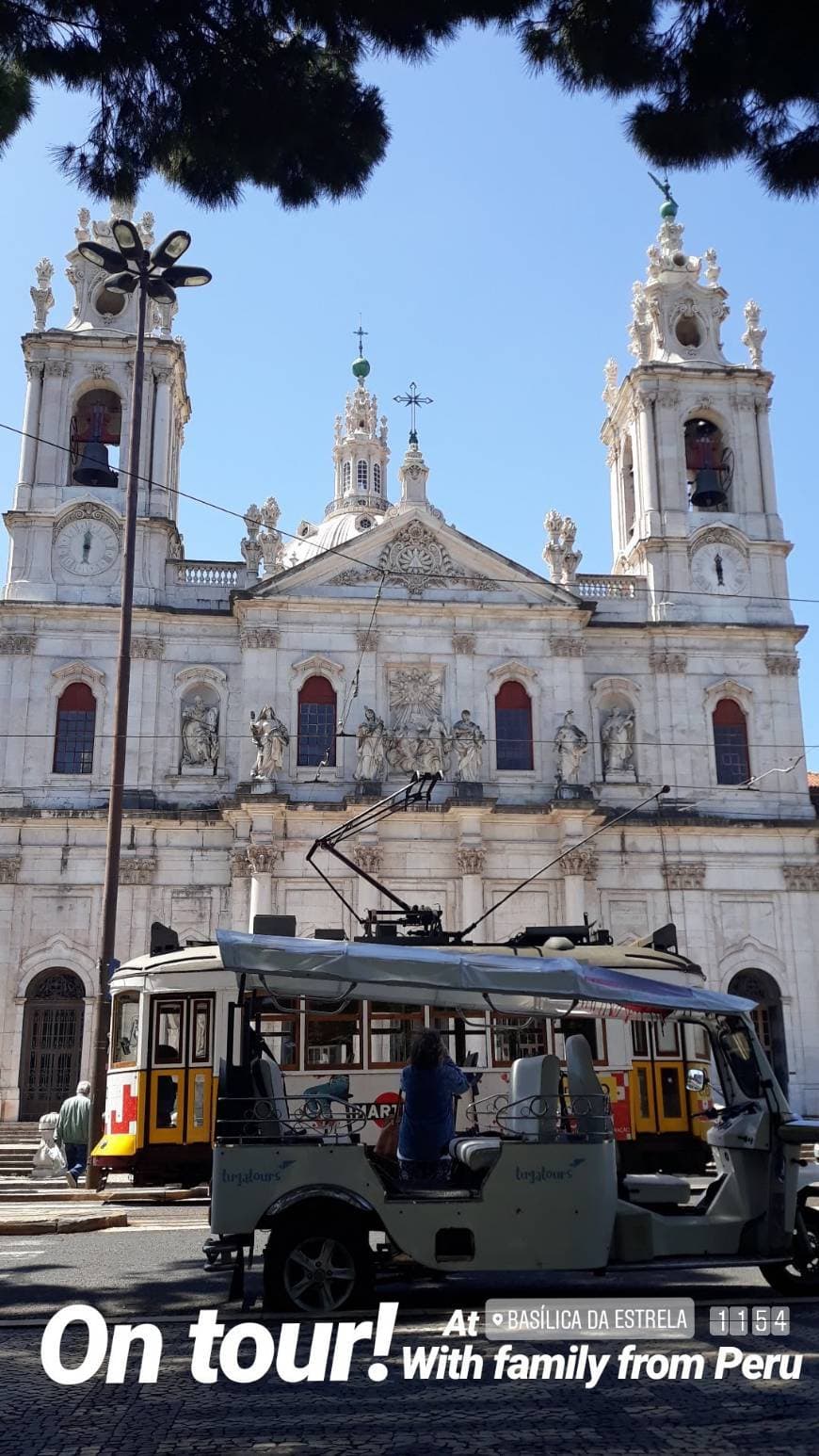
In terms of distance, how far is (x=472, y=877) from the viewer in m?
30.5

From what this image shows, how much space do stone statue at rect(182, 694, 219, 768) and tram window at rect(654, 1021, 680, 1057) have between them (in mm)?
15323

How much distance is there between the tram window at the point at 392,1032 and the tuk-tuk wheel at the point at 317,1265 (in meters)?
8.70

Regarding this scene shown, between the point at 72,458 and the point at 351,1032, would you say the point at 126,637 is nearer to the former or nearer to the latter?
the point at 351,1032

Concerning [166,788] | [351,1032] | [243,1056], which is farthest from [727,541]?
[243,1056]

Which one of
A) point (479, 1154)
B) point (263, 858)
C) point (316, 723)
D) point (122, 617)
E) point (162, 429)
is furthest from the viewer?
point (162, 429)

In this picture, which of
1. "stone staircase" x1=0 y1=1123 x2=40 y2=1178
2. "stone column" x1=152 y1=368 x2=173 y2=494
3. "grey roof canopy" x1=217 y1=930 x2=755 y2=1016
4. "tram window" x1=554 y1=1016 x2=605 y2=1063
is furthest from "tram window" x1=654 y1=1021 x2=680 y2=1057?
"stone column" x1=152 y1=368 x2=173 y2=494

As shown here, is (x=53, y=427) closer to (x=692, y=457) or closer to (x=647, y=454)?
(x=647, y=454)

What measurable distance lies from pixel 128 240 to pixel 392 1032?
47.7ft

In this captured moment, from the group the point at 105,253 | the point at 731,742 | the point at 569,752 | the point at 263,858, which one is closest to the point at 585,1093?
the point at 105,253

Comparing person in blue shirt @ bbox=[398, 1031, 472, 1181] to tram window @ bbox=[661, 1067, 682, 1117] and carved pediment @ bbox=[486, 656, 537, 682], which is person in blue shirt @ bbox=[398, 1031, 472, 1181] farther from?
carved pediment @ bbox=[486, 656, 537, 682]

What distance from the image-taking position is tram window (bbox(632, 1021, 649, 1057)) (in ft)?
62.0

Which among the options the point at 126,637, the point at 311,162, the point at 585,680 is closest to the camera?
the point at 311,162

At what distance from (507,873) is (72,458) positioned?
1548 cm

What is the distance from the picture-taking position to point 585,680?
33.3m
